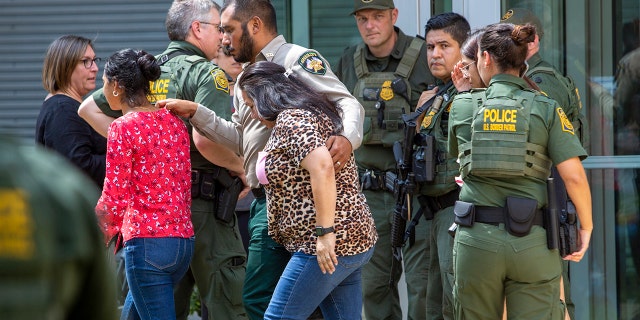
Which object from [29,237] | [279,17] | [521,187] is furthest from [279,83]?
[29,237]

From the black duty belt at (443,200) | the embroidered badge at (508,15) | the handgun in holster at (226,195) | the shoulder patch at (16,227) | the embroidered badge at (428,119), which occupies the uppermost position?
the embroidered badge at (508,15)

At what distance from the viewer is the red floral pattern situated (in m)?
4.45

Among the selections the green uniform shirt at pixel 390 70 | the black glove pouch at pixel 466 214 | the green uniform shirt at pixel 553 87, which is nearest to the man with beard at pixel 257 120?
the black glove pouch at pixel 466 214

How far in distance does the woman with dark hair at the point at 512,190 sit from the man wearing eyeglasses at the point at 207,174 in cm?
124

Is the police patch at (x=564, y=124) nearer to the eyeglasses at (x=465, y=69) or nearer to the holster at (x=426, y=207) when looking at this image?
the eyeglasses at (x=465, y=69)

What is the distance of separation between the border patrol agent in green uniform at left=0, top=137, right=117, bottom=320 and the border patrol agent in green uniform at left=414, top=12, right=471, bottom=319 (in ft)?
13.1

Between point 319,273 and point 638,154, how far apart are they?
277cm

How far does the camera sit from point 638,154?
612 centimetres

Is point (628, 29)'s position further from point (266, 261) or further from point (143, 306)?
point (143, 306)

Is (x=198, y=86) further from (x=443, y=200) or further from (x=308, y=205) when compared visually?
(x=443, y=200)

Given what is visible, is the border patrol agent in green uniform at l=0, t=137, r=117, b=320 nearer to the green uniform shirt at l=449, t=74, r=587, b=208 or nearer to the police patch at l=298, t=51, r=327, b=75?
the green uniform shirt at l=449, t=74, r=587, b=208

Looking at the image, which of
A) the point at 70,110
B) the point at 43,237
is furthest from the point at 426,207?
the point at 43,237

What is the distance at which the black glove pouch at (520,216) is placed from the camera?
423 cm

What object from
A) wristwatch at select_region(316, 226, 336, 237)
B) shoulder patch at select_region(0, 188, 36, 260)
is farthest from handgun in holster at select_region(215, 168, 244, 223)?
shoulder patch at select_region(0, 188, 36, 260)
